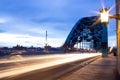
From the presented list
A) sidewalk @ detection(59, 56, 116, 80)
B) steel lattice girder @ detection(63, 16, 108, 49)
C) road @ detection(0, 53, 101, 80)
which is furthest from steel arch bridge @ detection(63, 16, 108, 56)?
sidewalk @ detection(59, 56, 116, 80)

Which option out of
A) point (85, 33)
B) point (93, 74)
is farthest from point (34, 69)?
point (85, 33)

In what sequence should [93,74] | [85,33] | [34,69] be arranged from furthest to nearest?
[85,33]
[34,69]
[93,74]

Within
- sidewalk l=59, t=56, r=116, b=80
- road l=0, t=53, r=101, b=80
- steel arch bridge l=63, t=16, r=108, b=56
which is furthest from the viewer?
steel arch bridge l=63, t=16, r=108, b=56

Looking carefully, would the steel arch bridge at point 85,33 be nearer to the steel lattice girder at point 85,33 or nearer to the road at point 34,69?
the steel lattice girder at point 85,33

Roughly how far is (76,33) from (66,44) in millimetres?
7511

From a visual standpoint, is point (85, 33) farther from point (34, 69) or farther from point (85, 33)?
point (34, 69)

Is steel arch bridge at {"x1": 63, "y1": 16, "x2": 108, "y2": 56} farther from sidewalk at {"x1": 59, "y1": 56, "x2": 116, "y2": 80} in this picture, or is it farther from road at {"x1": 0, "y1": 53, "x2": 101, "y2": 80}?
sidewalk at {"x1": 59, "y1": 56, "x2": 116, "y2": 80}

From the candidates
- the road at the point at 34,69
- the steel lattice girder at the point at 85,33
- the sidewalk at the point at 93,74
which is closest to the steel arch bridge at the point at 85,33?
the steel lattice girder at the point at 85,33

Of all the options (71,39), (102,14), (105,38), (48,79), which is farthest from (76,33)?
(102,14)

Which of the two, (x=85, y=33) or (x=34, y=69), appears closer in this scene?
(x=34, y=69)

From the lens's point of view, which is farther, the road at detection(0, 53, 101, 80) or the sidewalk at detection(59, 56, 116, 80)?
the road at detection(0, 53, 101, 80)

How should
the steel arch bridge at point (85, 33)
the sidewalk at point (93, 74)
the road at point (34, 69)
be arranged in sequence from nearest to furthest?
the sidewalk at point (93, 74) → the road at point (34, 69) → the steel arch bridge at point (85, 33)

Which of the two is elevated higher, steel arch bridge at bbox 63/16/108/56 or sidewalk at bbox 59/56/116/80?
steel arch bridge at bbox 63/16/108/56

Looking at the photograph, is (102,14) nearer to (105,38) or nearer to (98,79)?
(98,79)
